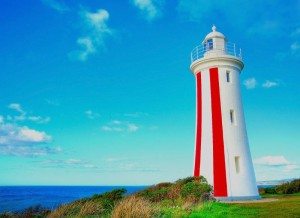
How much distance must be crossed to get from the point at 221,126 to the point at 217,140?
79 cm

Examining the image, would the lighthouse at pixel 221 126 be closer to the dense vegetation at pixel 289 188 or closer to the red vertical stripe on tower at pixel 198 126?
the red vertical stripe on tower at pixel 198 126

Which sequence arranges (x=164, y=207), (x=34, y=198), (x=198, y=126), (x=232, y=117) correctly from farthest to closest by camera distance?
(x=34, y=198) → (x=198, y=126) → (x=232, y=117) → (x=164, y=207)

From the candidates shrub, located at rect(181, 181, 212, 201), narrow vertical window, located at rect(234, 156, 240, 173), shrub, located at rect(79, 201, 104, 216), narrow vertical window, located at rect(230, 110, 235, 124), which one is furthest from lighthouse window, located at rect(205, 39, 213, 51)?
shrub, located at rect(79, 201, 104, 216)

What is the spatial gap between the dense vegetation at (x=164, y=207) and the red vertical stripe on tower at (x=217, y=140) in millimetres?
808

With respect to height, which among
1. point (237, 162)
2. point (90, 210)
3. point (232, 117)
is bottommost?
point (90, 210)

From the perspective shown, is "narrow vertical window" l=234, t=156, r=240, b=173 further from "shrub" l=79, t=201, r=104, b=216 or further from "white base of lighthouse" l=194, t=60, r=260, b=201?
"shrub" l=79, t=201, r=104, b=216

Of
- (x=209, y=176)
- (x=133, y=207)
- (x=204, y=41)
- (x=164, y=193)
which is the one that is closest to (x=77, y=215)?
(x=133, y=207)

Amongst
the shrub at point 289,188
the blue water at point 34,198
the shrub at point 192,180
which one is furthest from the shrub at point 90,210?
the shrub at point 289,188

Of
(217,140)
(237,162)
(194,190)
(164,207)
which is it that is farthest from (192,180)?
(164,207)

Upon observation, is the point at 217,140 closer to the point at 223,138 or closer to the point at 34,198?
the point at 223,138

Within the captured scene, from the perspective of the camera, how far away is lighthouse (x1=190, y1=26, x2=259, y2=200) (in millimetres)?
18516

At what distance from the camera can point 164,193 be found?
16078 millimetres

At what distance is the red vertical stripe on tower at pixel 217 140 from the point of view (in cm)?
1836

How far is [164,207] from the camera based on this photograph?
1145cm
